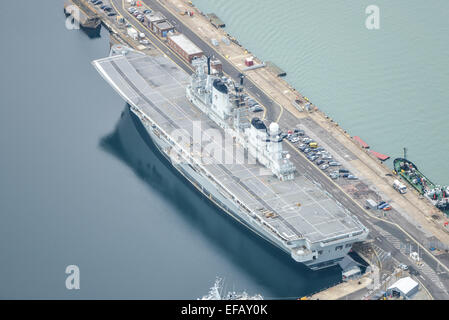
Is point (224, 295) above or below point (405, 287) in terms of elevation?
above

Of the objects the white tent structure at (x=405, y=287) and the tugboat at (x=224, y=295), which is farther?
the white tent structure at (x=405, y=287)

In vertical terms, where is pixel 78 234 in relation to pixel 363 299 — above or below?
above

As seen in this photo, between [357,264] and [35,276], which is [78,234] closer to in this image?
[35,276]

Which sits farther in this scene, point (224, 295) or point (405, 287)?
point (224, 295)
